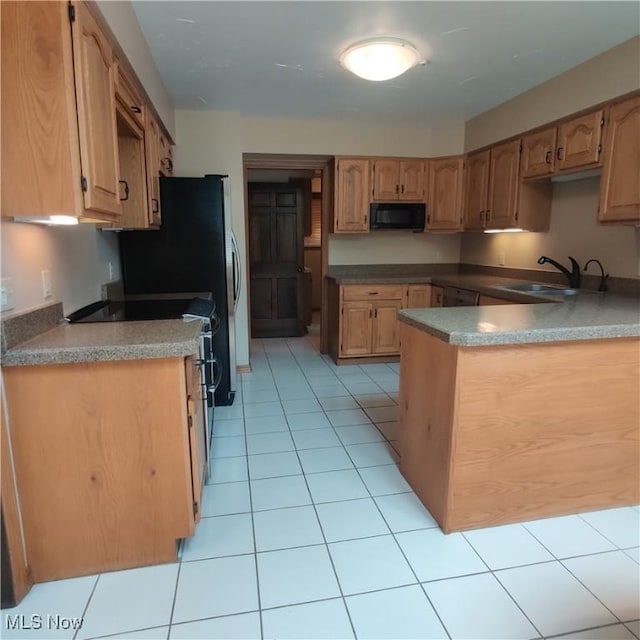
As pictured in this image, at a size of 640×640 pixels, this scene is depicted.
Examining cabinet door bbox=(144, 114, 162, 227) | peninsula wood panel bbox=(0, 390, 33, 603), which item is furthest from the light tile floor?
cabinet door bbox=(144, 114, 162, 227)

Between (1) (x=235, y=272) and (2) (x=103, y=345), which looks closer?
(2) (x=103, y=345)

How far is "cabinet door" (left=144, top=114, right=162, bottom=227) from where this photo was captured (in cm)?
245

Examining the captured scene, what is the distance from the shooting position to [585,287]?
10.3 ft

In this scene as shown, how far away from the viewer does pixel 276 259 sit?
551 centimetres

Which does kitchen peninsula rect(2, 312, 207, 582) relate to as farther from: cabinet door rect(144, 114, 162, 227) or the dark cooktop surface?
cabinet door rect(144, 114, 162, 227)

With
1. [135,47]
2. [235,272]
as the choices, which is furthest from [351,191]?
[135,47]

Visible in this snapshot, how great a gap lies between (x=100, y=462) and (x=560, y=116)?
3.52 meters

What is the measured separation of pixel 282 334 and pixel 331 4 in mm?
3996

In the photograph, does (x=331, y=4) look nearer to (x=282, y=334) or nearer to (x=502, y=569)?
(x=502, y=569)

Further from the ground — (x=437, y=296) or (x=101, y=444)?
(x=437, y=296)

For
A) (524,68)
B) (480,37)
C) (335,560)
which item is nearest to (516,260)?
(524,68)

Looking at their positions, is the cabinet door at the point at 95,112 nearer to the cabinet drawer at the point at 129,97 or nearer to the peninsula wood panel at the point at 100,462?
the cabinet drawer at the point at 129,97

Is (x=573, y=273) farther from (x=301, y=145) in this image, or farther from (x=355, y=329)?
(x=301, y=145)

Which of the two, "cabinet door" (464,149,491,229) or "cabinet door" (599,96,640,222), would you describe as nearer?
"cabinet door" (599,96,640,222)
